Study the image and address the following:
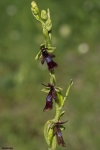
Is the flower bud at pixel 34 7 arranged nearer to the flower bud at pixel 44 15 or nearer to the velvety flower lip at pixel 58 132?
the flower bud at pixel 44 15

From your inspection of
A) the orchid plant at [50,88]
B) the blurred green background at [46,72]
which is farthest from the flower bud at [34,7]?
the blurred green background at [46,72]

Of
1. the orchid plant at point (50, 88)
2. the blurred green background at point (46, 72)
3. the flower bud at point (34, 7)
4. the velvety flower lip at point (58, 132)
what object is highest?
the blurred green background at point (46, 72)

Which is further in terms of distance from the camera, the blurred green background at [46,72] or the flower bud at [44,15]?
the blurred green background at [46,72]

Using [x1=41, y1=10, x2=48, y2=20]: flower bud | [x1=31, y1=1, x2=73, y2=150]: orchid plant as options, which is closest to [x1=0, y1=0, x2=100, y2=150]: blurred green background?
[x1=31, y1=1, x2=73, y2=150]: orchid plant

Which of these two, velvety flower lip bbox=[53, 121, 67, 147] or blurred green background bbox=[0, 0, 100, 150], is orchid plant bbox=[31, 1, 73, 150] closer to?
velvety flower lip bbox=[53, 121, 67, 147]

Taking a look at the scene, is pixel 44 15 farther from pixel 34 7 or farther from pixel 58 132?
pixel 58 132

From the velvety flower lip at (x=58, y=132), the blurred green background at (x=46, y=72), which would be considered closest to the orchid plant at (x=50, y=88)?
the velvety flower lip at (x=58, y=132)

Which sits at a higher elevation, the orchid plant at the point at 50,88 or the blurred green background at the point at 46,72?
the blurred green background at the point at 46,72

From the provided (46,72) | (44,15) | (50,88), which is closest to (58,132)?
(50,88)
